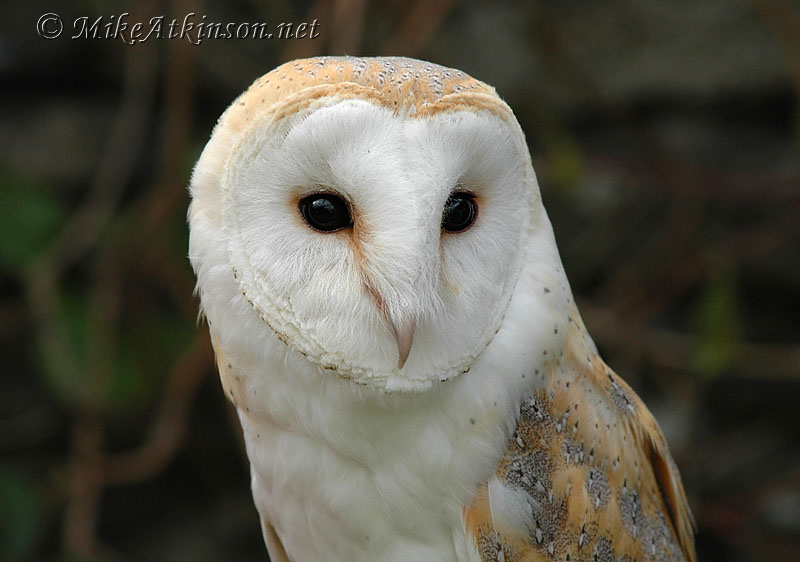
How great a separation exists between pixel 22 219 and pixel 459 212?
1.62m

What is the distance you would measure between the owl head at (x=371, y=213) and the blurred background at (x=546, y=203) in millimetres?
1250

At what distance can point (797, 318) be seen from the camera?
2865mm

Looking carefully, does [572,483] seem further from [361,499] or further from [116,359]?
[116,359]

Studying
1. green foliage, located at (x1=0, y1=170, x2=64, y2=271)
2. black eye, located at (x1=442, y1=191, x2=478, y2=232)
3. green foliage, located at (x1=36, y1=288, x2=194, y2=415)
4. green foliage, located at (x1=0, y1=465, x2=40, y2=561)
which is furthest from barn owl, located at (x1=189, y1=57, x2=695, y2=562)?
green foliage, located at (x1=0, y1=465, x2=40, y2=561)

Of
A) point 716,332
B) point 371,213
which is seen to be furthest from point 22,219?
point 716,332

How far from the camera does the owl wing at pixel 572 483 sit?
1148mm

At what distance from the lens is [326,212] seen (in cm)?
95

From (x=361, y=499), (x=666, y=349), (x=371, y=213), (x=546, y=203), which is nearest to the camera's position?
(x=371, y=213)

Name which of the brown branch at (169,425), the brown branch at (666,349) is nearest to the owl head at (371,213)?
the brown branch at (169,425)

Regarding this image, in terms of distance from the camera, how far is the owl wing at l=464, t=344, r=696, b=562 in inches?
45.2

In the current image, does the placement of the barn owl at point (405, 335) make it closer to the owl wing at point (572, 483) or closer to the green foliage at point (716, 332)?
the owl wing at point (572, 483)

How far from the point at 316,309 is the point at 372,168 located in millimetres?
179

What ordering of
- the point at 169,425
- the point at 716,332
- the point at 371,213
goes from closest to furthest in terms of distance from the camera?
the point at 371,213 → the point at 716,332 → the point at 169,425

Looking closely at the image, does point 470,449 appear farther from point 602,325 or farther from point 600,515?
point 602,325
